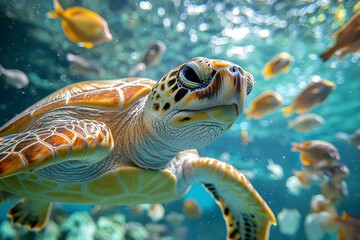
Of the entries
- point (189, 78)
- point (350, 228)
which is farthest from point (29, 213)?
point (350, 228)

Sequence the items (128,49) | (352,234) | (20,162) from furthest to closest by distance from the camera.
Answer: (128,49) → (352,234) → (20,162)

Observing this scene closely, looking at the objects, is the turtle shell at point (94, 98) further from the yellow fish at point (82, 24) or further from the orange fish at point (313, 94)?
the orange fish at point (313, 94)

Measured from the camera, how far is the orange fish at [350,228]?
3663 mm

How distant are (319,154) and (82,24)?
4.62 m

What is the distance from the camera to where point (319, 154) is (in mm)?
4234

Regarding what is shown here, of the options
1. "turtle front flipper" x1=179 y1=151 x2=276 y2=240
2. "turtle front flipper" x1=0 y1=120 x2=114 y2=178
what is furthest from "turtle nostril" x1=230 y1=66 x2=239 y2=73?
"turtle front flipper" x1=179 y1=151 x2=276 y2=240

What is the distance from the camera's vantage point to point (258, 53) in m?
7.73

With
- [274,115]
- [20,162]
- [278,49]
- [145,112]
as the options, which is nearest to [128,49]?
[278,49]

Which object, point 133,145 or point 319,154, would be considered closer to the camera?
point 133,145

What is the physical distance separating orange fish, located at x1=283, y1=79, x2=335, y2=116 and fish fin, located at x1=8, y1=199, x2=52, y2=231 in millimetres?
4689

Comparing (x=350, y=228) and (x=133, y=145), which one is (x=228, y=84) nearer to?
(x=133, y=145)

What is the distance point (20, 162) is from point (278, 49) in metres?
7.95

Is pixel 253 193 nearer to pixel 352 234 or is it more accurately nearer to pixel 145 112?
pixel 145 112

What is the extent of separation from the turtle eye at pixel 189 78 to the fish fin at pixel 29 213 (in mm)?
2520
